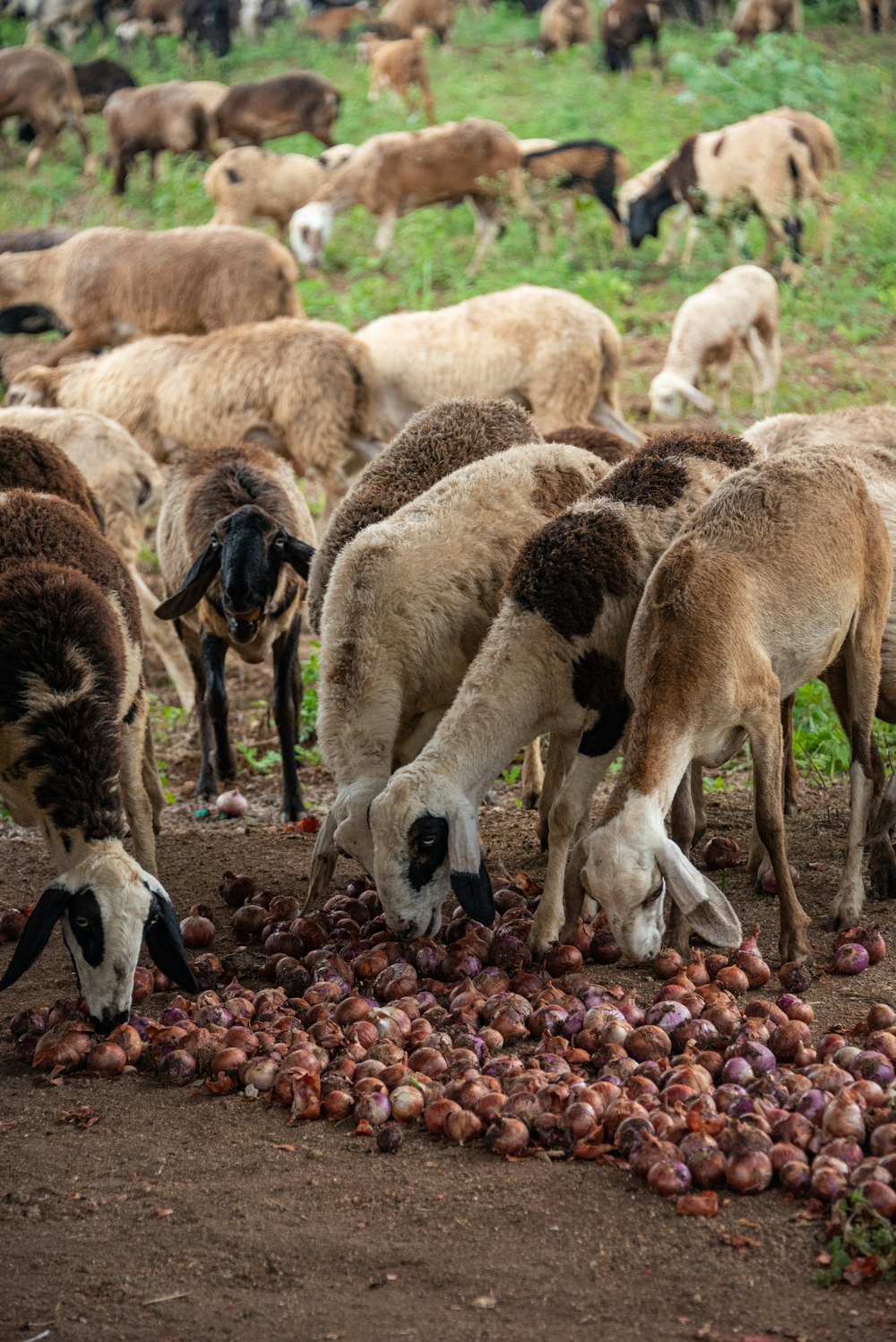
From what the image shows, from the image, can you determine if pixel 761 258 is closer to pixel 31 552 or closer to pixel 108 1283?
pixel 31 552

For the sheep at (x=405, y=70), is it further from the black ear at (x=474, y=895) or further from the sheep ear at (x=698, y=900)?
the sheep ear at (x=698, y=900)

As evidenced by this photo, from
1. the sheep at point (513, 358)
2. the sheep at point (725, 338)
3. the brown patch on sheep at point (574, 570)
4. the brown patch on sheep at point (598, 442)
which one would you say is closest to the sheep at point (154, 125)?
the sheep at point (725, 338)

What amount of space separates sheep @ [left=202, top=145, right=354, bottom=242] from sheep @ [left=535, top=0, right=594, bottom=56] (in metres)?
8.41

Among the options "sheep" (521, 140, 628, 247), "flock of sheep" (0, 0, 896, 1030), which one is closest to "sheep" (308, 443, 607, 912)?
"flock of sheep" (0, 0, 896, 1030)

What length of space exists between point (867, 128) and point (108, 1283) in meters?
19.8

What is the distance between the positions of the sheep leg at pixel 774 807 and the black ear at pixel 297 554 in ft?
9.00

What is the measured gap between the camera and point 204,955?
5160mm

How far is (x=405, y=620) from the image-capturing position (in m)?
5.41

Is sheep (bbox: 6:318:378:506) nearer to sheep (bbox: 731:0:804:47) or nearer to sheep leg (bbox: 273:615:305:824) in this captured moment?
sheep leg (bbox: 273:615:305:824)

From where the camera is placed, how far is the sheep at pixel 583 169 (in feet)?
57.8

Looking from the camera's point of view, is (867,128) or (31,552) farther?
(867,128)

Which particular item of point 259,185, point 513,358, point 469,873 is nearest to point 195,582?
point 469,873

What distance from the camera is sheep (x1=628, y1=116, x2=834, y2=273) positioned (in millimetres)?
15945

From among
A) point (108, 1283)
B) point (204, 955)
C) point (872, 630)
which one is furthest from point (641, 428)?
point (108, 1283)
